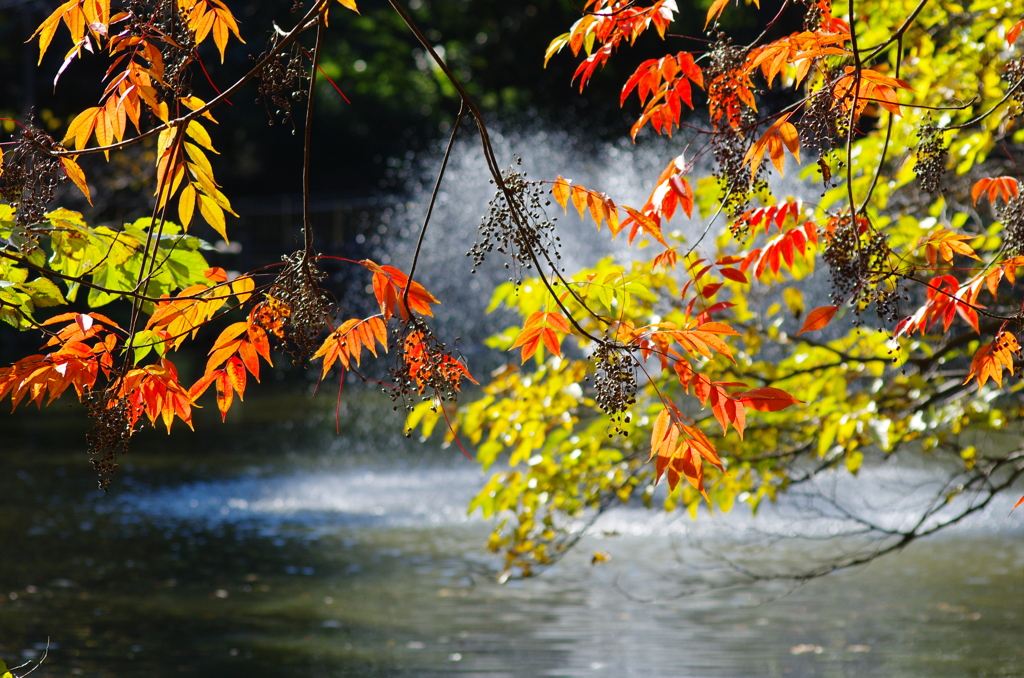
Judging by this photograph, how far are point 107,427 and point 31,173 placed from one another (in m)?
0.55

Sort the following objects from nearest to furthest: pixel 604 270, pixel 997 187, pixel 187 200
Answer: pixel 187 200
pixel 997 187
pixel 604 270

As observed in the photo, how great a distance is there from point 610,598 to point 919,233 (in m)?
3.24

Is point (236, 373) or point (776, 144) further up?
point (776, 144)

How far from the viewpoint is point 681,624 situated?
558 centimetres

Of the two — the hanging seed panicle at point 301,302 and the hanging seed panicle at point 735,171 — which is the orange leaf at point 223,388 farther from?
the hanging seed panicle at point 735,171

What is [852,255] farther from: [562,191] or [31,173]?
[31,173]

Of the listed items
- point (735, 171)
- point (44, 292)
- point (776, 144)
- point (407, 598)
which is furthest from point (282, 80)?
point (407, 598)

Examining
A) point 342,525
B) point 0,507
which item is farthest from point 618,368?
point 0,507

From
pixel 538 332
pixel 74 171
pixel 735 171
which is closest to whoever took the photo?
pixel 74 171

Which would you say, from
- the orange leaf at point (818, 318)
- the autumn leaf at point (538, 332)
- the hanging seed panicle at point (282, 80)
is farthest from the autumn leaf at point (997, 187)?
the hanging seed panicle at point (282, 80)

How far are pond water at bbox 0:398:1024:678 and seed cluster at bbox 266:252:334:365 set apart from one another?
118 inches

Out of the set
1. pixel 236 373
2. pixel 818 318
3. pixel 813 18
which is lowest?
pixel 236 373

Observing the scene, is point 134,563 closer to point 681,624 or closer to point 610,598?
point 610,598

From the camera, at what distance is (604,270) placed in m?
3.33
